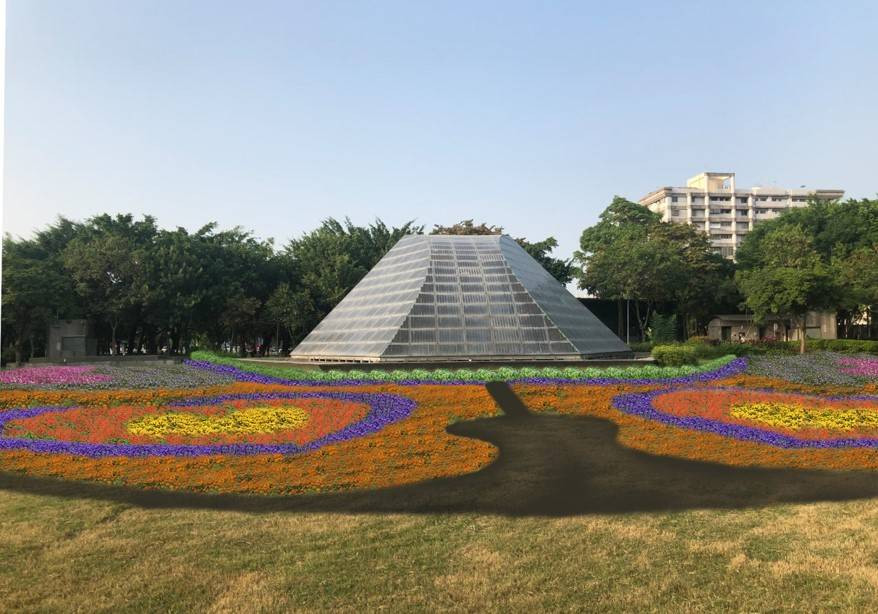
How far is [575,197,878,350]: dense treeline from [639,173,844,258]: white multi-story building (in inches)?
3261

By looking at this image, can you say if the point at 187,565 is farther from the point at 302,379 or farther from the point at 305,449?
the point at 302,379

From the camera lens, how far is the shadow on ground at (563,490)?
10.4 meters

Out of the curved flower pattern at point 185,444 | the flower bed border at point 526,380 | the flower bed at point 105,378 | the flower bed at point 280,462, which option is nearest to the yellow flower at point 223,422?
the flower bed at point 280,462

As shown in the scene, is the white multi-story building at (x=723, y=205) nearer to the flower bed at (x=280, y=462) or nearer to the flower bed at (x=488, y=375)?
the flower bed at (x=488, y=375)

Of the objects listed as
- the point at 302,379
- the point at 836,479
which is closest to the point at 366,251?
the point at 302,379

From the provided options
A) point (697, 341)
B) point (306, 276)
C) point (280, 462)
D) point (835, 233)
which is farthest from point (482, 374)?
point (835, 233)

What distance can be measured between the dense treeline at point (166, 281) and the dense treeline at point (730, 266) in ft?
90.7

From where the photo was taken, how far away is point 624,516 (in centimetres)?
988

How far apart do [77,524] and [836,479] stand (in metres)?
13.5

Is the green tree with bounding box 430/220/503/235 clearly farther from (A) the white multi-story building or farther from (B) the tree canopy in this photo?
(A) the white multi-story building

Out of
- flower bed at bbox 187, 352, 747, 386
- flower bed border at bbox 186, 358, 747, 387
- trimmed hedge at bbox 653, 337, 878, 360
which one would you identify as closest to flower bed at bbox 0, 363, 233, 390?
flower bed border at bbox 186, 358, 747, 387

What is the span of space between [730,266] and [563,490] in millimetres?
81314

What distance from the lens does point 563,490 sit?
37.1 feet

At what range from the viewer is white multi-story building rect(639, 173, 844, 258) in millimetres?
170625
